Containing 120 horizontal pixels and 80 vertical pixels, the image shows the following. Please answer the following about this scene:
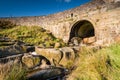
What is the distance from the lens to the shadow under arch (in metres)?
13.3

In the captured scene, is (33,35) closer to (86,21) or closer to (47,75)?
(86,21)

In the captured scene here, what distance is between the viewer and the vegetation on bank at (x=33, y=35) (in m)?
13.1

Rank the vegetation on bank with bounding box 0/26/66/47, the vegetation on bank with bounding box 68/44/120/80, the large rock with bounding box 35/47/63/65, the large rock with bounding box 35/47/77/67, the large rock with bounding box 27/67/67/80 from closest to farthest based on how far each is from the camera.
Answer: the vegetation on bank with bounding box 68/44/120/80
the large rock with bounding box 27/67/67/80
the large rock with bounding box 35/47/77/67
the large rock with bounding box 35/47/63/65
the vegetation on bank with bounding box 0/26/66/47

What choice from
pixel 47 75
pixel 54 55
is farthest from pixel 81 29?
pixel 47 75

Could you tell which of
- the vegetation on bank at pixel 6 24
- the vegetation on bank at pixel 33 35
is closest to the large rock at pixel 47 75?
the vegetation on bank at pixel 33 35

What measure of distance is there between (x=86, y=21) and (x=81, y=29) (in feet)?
6.03

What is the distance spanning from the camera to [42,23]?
15.8 meters

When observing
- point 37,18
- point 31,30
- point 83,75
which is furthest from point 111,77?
point 37,18

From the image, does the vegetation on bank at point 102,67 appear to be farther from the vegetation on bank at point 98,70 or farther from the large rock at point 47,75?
the large rock at point 47,75

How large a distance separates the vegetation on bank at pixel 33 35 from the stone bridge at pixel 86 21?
0.65m

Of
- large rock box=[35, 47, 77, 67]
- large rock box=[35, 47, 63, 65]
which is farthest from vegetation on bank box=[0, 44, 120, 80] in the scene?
A: large rock box=[35, 47, 63, 65]

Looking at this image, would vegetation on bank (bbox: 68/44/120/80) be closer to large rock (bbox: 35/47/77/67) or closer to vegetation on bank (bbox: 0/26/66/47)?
large rock (bbox: 35/47/77/67)

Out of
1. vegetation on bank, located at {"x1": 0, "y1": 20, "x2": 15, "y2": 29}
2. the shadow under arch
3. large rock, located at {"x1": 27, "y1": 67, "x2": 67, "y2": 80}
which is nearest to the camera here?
large rock, located at {"x1": 27, "y1": 67, "x2": 67, "y2": 80}

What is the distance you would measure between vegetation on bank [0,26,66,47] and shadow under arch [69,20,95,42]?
60.3 inches
